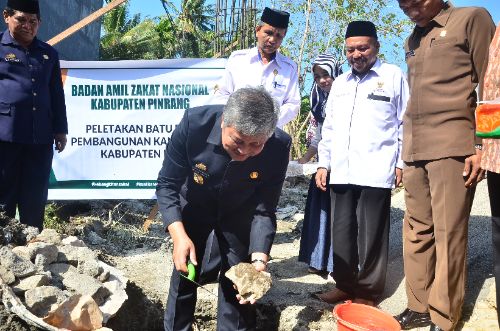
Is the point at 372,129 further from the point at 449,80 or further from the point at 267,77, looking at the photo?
the point at 267,77

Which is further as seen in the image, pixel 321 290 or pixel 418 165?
pixel 321 290

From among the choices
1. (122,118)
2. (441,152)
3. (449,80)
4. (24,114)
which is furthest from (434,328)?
(122,118)

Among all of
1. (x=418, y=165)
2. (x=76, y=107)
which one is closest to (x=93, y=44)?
(x=76, y=107)

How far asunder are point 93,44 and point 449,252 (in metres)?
10.5

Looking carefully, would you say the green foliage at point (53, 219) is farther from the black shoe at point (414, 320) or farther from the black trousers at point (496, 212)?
the black trousers at point (496, 212)

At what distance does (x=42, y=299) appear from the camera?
270cm

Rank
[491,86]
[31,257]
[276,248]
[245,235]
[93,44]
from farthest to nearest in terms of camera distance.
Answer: [93,44] → [276,248] → [31,257] → [245,235] → [491,86]

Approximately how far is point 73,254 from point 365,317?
2027mm

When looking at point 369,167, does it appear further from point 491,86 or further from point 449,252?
point 491,86

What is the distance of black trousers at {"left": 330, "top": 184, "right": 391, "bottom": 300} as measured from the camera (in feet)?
10.7

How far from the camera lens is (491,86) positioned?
242cm

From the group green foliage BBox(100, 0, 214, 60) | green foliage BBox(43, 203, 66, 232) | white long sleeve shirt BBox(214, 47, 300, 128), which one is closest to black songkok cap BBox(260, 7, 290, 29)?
white long sleeve shirt BBox(214, 47, 300, 128)

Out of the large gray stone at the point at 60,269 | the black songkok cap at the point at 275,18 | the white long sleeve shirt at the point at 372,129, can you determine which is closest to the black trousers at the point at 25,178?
the large gray stone at the point at 60,269

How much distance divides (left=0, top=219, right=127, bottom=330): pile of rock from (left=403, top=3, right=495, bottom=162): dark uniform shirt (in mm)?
2122
